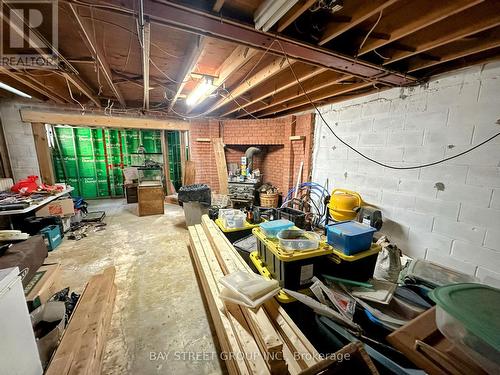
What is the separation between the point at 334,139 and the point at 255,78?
1850 mm

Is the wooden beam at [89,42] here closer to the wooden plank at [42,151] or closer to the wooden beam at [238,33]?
the wooden beam at [238,33]

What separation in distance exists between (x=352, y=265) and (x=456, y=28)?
201 centimetres

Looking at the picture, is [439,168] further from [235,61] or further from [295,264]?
[235,61]

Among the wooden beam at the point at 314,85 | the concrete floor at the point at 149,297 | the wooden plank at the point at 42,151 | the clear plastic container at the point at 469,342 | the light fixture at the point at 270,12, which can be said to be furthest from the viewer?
the wooden plank at the point at 42,151

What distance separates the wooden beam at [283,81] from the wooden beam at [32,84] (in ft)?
10.2

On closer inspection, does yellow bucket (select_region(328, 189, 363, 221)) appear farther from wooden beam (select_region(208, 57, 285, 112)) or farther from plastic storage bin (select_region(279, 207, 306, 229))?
wooden beam (select_region(208, 57, 285, 112))

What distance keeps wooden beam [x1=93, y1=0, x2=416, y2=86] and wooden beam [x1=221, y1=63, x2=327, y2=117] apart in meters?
0.30

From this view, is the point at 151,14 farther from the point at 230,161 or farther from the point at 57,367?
the point at 230,161

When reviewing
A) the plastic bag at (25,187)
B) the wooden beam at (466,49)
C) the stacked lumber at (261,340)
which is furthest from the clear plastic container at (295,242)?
the plastic bag at (25,187)

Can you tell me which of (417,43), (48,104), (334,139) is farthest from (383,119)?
(48,104)

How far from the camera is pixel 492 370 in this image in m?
0.69

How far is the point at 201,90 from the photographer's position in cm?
307

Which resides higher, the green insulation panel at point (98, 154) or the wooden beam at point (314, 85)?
the wooden beam at point (314, 85)

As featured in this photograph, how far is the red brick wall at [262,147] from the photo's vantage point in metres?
4.53
